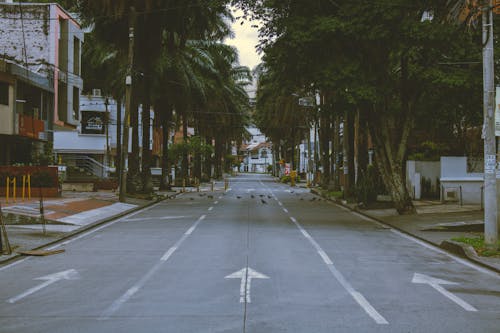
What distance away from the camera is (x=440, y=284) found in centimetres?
1109

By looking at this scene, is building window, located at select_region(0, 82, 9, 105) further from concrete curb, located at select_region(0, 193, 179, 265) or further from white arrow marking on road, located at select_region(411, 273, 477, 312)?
white arrow marking on road, located at select_region(411, 273, 477, 312)

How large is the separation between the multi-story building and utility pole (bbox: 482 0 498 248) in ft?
92.6

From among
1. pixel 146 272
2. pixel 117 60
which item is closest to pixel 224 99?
pixel 117 60

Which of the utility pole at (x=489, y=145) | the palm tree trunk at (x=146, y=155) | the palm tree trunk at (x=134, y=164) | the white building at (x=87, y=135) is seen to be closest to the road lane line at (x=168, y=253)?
the utility pole at (x=489, y=145)

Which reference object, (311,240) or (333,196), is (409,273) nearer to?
(311,240)

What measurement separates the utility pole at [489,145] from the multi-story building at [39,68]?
28.2m

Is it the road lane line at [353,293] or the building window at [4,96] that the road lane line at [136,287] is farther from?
the building window at [4,96]

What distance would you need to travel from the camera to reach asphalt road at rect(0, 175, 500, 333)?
8.09 meters

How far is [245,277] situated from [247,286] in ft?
2.92

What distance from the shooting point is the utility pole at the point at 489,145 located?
14703mm

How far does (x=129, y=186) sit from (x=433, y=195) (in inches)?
680

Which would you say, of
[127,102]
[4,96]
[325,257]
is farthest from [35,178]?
[325,257]

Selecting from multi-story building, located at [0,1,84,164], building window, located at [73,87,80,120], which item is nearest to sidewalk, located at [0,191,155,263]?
multi-story building, located at [0,1,84,164]

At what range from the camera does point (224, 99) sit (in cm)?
6956
